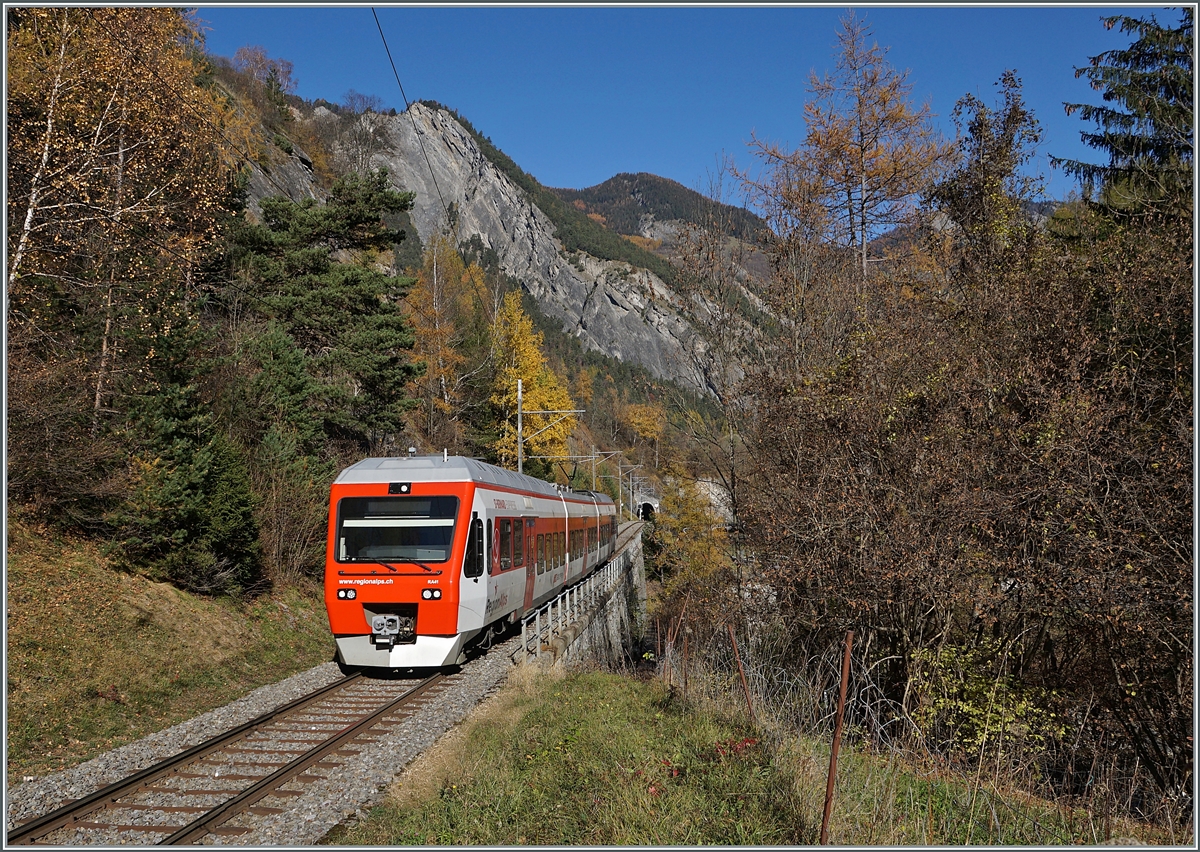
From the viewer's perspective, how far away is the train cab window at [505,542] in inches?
490

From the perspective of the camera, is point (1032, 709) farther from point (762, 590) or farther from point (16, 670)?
point (16, 670)

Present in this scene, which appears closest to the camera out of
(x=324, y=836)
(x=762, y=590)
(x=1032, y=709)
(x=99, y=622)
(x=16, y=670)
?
(x=324, y=836)

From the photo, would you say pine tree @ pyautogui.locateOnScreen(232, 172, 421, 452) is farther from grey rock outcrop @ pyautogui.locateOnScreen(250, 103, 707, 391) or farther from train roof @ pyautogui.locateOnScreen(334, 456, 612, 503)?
grey rock outcrop @ pyautogui.locateOnScreen(250, 103, 707, 391)

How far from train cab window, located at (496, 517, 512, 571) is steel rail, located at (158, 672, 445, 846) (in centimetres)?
330

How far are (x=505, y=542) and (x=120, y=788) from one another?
6.96 metres

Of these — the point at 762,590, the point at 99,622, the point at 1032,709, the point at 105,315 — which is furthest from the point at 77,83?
the point at 1032,709

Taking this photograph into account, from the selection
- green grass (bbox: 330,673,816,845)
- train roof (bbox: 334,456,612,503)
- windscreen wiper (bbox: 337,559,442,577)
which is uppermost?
train roof (bbox: 334,456,612,503)

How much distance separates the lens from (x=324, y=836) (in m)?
5.68

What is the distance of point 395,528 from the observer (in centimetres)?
1095

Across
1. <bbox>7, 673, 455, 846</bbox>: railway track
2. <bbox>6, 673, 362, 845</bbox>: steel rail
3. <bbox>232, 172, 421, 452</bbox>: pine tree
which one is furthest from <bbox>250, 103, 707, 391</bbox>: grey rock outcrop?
<bbox>6, 673, 362, 845</bbox>: steel rail

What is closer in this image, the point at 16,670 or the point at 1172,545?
the point at 1172,545

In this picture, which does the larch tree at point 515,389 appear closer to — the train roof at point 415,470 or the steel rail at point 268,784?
the train roof at point 415,470

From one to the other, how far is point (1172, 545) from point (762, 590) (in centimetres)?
539

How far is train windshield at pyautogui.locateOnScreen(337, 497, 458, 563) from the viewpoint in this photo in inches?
427
